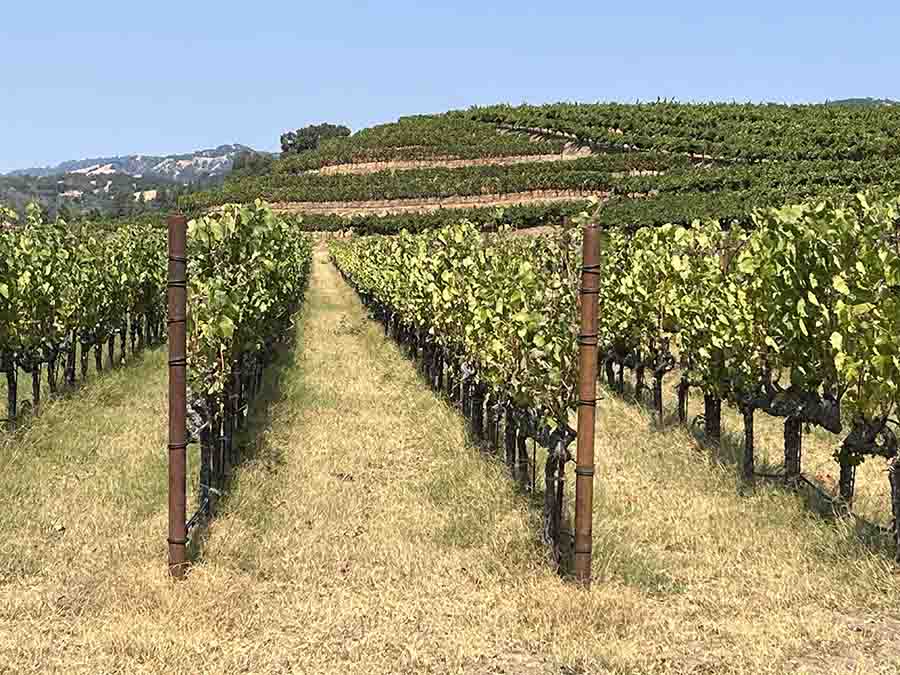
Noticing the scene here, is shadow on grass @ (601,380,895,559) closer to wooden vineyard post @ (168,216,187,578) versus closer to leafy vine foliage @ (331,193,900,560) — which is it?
leafy vine foliage @ (331,193,900,560)

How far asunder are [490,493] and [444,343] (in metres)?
4.42

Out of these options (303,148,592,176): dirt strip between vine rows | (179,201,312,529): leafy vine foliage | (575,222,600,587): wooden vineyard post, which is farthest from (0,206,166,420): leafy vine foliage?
(303,148,592,176): dirt strip between vine rows

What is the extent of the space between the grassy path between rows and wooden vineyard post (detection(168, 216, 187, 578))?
242 mm

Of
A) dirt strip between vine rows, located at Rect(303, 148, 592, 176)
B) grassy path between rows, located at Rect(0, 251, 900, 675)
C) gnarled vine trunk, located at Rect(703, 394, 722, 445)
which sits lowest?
grassy path between rows, located at Rect(0, 251, 900, 675)

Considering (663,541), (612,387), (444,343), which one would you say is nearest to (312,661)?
(663,541)

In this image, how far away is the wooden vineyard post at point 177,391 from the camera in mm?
Result: 5930

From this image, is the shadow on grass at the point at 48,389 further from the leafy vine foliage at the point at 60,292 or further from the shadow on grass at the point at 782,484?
the shadow on grass at the point at 782,484

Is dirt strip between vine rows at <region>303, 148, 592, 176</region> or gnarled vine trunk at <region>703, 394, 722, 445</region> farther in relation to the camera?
dirt strip between vine rows at <region>303, 148, 592, 176</region>

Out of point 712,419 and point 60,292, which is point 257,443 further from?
point 712,419

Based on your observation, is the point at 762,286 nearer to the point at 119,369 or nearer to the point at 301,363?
the point at 301,363

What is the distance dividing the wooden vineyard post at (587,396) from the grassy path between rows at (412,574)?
0.31m

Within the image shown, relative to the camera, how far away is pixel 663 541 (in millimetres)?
6820

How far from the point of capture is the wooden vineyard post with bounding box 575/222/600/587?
568cm

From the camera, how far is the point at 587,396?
5746 mm
